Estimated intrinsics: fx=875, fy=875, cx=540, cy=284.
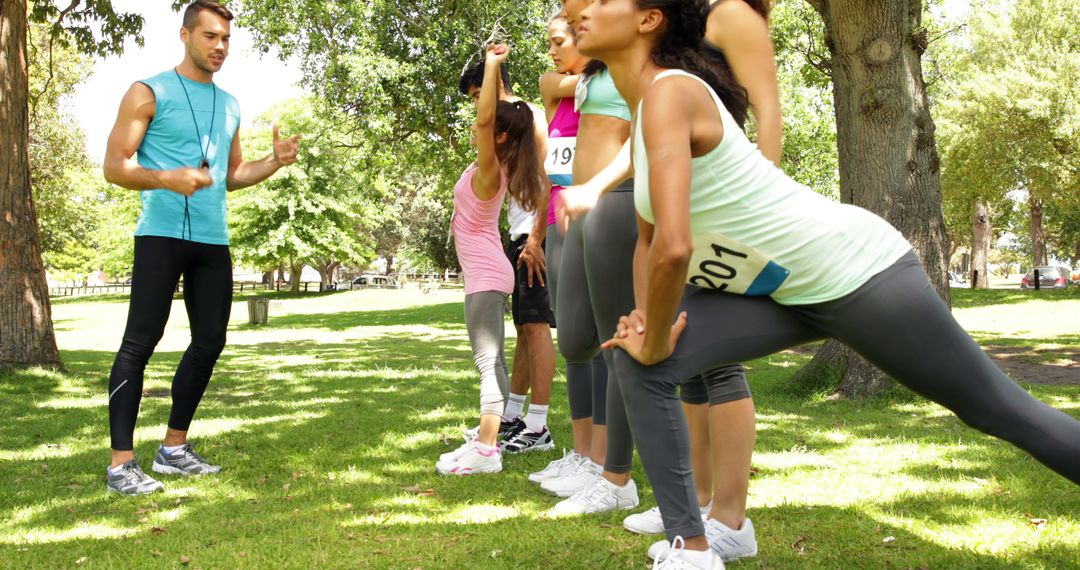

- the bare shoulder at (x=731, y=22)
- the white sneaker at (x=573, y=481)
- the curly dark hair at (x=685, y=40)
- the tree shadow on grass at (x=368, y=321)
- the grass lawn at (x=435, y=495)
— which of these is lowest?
the tree shadow on grass at (x=368, y=321)

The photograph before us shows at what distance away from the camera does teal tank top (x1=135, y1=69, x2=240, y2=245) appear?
4508mm

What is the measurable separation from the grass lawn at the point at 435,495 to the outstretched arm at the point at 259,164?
1.62 metres

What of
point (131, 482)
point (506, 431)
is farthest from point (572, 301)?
point (131, 482)

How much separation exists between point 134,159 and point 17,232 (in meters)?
6.31

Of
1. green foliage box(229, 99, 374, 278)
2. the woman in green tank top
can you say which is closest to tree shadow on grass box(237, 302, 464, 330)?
green foliage box(229, 99, 374, 278)

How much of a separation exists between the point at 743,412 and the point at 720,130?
45.0 inches

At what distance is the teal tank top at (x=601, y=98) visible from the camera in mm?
3588

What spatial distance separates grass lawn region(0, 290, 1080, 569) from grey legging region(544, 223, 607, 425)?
18.9 inches

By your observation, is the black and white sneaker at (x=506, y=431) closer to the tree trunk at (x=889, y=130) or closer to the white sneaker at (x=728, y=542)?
the white sneaker at (x=728, y=542)

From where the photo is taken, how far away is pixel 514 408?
224 inches

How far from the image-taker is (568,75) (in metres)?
4.22

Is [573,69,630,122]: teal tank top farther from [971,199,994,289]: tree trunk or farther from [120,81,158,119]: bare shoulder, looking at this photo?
[971,199,994,289]: tree trunk

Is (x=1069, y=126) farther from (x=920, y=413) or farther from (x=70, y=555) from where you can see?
(x=70, y=555)

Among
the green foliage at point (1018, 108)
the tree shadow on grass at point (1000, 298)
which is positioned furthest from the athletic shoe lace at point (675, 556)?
the green foliage at point (1018, 108)
